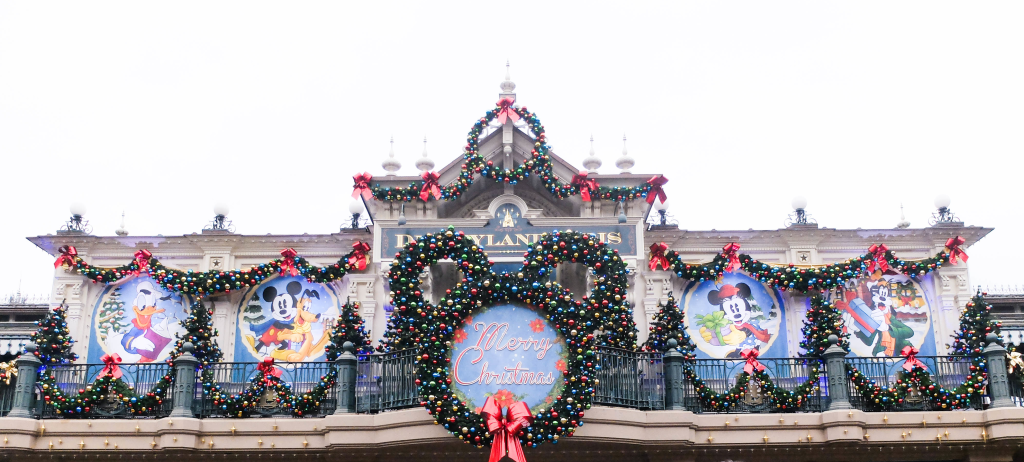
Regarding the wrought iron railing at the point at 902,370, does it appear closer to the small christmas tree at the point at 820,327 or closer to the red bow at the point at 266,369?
the small christmas tree at the point at 820,327

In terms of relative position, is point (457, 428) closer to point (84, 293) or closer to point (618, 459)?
point (618, 459)

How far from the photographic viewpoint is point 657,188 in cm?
1945

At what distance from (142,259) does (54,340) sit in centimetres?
212

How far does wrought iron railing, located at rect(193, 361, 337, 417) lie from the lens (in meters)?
17.8

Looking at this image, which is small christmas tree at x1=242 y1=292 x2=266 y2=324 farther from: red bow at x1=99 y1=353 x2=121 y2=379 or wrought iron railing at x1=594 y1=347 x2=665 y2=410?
wrought iron railing at x1=594 y1=347 x2=665 y2=410

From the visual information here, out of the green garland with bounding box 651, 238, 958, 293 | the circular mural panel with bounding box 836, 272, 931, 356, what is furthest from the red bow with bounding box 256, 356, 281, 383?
the circular mural panel with bounding box 836, 272, 931, 356

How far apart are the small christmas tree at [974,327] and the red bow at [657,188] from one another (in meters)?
5.75

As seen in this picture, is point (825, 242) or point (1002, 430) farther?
point (825, 242)

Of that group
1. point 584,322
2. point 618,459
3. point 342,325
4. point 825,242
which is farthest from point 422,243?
point 825,242

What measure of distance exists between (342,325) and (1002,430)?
440 inches

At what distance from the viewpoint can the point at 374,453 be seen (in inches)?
675

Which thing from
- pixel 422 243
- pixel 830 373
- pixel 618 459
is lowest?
pixel 618 459

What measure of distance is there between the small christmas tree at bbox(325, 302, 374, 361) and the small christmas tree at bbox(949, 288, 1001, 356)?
1052cm

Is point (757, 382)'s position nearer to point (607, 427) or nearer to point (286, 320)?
point (607, 427)
